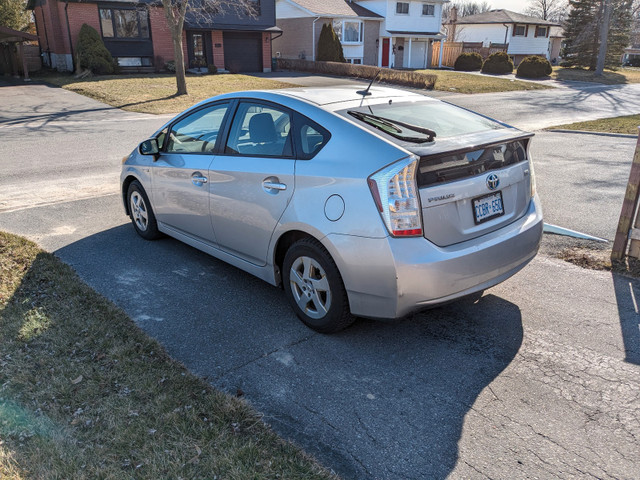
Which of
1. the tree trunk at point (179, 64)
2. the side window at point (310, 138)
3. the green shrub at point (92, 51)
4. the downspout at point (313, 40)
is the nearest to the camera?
the side window at point (310, 138)

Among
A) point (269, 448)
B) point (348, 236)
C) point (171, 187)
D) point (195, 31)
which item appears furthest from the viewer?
point (195, 31)

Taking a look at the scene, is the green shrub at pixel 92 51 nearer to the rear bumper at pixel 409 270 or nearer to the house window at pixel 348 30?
the house window at pixel 348 30

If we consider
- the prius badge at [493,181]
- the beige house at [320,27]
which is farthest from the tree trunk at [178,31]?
the prius badge at [493,181]

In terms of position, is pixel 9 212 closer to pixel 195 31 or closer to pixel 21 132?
pixel 21 132

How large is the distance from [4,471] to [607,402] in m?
3.29

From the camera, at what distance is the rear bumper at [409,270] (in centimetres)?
336

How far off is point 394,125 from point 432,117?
0.52m

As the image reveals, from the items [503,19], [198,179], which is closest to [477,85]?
[503,19]

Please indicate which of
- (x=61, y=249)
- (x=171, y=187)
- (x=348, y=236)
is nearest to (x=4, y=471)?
(x=348, y=236)

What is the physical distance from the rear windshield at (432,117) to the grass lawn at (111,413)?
7.25ft

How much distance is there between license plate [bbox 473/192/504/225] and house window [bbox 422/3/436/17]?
4565cm

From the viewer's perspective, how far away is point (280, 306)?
175 inches

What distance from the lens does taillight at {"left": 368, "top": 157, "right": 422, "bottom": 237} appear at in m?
3.35

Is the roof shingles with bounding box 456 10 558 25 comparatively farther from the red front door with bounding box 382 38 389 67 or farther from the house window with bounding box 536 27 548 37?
the red front door with bounding box 382 38 389 67
